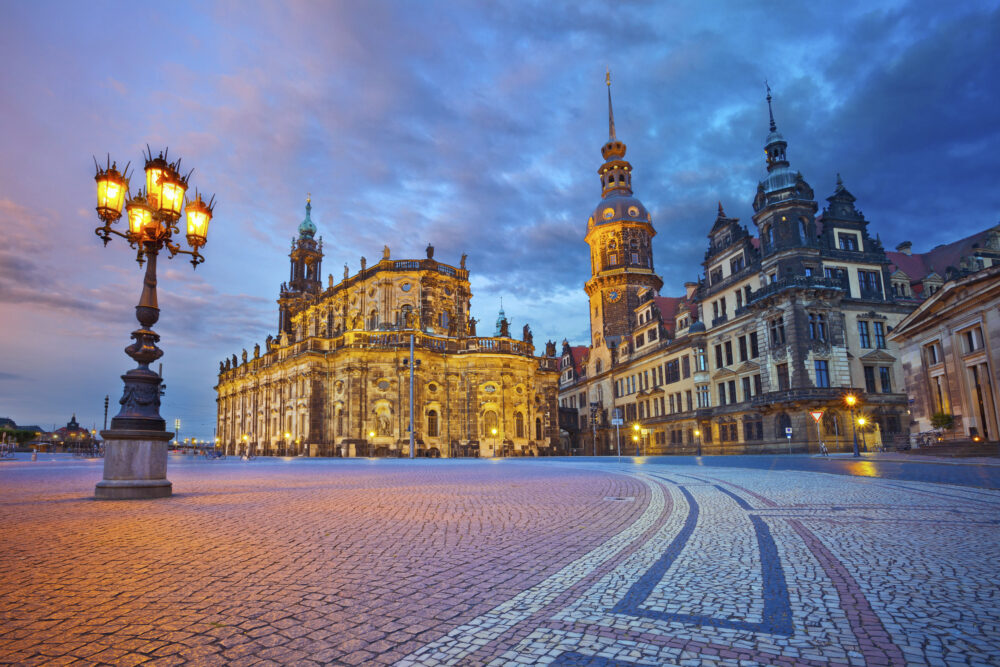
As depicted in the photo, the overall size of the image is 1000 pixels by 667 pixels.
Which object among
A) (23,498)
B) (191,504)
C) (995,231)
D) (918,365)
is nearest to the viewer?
(191,504)

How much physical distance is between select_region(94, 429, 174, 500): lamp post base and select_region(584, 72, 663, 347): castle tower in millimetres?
61709

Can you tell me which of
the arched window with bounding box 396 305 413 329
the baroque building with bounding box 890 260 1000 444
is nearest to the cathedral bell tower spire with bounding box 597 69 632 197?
the arched window with bounding box 396 305 413 329

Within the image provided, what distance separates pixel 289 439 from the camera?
61906 millimetres

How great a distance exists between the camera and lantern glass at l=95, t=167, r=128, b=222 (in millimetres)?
11898

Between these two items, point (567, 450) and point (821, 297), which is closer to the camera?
point (821, 297)

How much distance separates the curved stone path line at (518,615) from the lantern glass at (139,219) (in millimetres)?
11912

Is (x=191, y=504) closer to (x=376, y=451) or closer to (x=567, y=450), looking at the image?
(x=376, y=451)

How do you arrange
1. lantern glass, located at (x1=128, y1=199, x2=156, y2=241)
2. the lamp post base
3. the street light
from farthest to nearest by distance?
1. the street light
2. lantern glass, located at (x1=128, y1=199, x2=156, y2=241)
3. the lamp post base

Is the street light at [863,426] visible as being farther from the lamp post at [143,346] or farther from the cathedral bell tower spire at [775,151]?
the lamp post at [143,346]

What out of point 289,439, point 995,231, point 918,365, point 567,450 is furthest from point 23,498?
point 567,450

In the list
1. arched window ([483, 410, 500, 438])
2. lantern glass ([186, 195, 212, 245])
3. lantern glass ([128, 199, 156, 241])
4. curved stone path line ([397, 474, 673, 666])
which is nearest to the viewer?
curved stone path line ([397, 474, 673, 666])

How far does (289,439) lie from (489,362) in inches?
942

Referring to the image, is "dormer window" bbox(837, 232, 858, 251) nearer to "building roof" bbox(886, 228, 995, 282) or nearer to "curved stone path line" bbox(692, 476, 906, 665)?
"building roof" bbox(886, 228, 995, 282)

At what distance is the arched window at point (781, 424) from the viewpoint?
40719 mm
